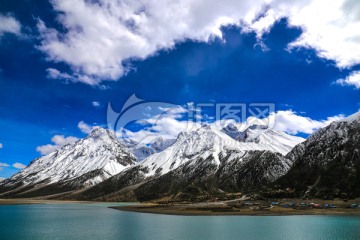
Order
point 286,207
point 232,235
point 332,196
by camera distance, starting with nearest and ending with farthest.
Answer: point 232,235 → point 286,207 → point 332,196

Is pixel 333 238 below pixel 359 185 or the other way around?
below

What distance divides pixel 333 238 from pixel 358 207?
3653 inches

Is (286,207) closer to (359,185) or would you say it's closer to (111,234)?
(359,185)

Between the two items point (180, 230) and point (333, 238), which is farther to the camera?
point (180, 230)

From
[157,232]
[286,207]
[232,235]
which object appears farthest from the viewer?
[286,207]

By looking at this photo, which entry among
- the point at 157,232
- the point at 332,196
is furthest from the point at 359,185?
the point at 157,232

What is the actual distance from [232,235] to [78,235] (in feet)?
135

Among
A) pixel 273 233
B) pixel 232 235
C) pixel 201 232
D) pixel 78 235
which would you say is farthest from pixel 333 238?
pixel 78 235

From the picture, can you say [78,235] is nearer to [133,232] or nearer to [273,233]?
[133,232]

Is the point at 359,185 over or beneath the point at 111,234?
over

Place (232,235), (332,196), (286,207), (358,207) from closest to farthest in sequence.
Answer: (232,235) < (358,207) < (286,207) < (332,196)

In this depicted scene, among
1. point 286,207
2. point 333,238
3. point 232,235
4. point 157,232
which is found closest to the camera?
point 333,238

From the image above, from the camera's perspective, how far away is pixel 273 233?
8819cm

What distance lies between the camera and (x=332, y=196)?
194 m
